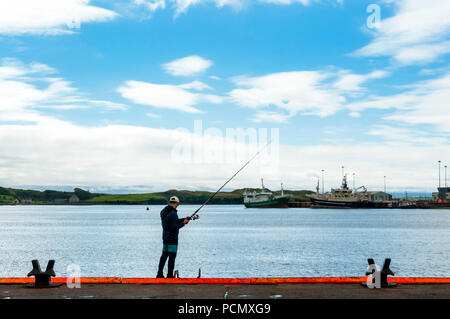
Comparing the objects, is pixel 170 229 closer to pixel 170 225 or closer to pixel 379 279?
pixel 170 225

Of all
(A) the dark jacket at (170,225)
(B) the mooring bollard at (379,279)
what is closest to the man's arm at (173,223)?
A: (A) the dark jacket at (170,225)

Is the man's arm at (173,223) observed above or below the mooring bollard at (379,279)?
above

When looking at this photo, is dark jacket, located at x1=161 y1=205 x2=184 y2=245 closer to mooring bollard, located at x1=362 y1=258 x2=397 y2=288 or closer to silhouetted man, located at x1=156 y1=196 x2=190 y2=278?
silhouetted man, located at x1=156 y1=196 x2=190 y2=278

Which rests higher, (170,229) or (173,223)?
(173,223)

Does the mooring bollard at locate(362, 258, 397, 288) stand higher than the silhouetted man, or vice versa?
the silhouetted man

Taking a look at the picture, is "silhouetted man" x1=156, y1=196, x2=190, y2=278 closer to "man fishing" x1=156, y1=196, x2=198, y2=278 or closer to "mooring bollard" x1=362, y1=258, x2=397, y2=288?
"man fishing" x1=156, y1=196, x2=198, y2=278

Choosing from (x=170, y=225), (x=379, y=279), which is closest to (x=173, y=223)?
(x=170, y=225)

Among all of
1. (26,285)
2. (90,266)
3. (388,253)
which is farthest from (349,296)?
(388,253)

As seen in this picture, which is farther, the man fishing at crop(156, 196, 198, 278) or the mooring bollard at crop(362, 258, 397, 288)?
the man fishing at crop(156, 196, 198, 278)

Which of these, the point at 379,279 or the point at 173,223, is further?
the point at 173,223

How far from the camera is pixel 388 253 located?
1940 inches

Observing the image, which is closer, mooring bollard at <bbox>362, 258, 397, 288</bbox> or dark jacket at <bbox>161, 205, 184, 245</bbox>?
mooring bollard at <bbox>362, 258, 397, 288</bbox>

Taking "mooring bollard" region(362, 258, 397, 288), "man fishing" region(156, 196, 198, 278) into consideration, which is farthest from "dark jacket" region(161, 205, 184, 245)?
"mooring bollard" region(362, 258, 397, 288)

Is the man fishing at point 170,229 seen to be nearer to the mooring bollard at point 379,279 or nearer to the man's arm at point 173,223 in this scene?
the man's arm at point 173,223
